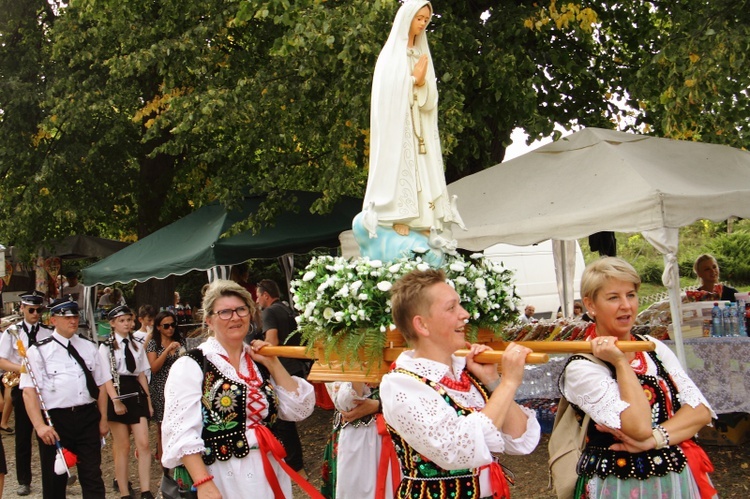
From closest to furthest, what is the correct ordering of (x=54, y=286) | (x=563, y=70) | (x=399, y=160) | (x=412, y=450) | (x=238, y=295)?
(x=412, y=450)
(x=238, y=295)
(x=399, y=160)
(x=563, y=70)
(x=54, y=286)

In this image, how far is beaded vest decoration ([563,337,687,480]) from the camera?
3345 millimetres

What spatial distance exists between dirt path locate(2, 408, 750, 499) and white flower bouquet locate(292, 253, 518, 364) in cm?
354

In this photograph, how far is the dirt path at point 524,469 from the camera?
711 cm

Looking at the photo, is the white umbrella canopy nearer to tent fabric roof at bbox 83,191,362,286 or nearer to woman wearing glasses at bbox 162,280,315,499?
tent fabric roof at bbox 83,191,362,286

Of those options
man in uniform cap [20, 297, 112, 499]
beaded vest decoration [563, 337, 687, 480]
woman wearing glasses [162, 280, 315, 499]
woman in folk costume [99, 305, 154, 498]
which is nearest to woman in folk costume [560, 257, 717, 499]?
beaded vest decoration [563, 337, 687, 480]

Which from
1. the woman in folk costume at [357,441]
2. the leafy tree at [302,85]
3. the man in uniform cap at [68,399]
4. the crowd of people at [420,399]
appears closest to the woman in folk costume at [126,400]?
the man in uniform cap at [68,399]

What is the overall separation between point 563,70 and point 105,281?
7297 millimetres

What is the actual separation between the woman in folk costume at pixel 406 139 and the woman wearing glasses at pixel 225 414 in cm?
111

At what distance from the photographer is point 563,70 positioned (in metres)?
10.8

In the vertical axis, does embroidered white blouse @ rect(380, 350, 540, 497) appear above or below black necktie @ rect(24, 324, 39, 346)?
below

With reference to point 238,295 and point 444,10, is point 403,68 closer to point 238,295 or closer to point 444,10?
point 238,295

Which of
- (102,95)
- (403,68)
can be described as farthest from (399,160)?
(102,95)

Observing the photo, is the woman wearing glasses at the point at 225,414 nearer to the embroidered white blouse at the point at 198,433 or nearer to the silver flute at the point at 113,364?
the embroidered white blouse at the point at 198,433

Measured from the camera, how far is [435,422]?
9.58 ft
